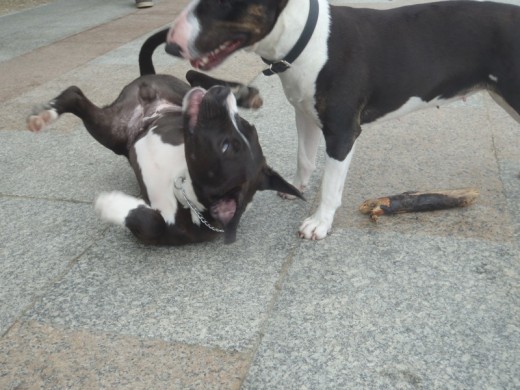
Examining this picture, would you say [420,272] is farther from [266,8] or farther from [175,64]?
[175,64]

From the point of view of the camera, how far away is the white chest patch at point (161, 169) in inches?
126

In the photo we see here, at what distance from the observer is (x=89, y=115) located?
3879 millimetres

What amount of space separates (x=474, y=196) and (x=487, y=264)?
0.66 m

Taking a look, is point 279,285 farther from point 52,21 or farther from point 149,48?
point 52,21

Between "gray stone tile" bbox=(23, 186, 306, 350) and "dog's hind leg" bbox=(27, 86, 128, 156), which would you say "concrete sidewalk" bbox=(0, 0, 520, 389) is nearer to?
"gray stone tile" bbox=(23, 186, 306, 350)

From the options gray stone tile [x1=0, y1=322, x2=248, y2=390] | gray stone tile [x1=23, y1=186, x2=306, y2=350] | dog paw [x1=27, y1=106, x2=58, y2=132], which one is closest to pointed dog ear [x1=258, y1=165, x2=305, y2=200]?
gray stone tile [x1=23, y1=186, x2=306, y2=350]

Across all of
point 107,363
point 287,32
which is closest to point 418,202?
point 287,32

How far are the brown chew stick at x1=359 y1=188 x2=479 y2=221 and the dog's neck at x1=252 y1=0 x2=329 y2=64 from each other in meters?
1.09

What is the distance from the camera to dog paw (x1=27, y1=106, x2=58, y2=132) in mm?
3430

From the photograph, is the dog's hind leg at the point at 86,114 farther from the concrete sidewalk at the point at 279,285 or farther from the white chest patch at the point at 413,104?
the white chest patch at the point at 413,104

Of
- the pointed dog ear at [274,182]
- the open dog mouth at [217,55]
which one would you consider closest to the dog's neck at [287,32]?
the open dog mouth at [217,55]

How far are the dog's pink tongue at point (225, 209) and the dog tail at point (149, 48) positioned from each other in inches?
70.6

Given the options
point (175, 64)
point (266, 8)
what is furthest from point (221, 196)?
point (175, 64)

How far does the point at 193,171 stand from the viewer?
3.00m
